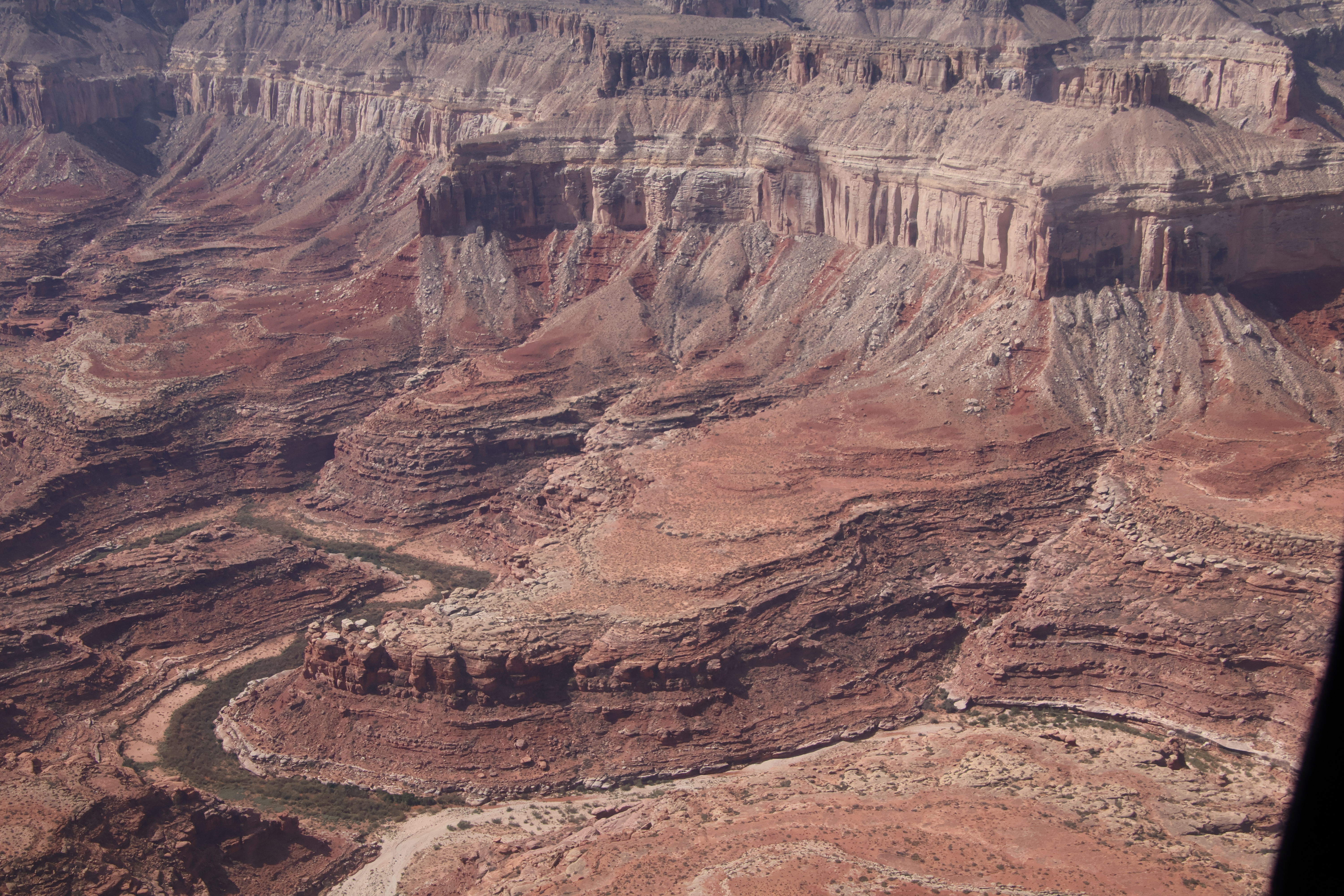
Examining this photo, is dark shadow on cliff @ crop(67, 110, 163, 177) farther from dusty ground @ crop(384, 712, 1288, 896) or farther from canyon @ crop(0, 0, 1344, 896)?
dusty ground @ crop(384, 712, 1288, 896)

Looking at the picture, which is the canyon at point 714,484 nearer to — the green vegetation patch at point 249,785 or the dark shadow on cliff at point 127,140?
the green vegetation patch at point 249,785

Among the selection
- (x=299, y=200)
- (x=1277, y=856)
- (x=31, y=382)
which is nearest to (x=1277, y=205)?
(x=1277, y=856)

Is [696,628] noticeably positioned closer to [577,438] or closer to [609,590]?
[609,590]

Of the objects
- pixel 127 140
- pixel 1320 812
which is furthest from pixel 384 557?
pixel 127 140

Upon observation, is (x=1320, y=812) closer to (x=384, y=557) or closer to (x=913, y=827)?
(x=913, y=827)

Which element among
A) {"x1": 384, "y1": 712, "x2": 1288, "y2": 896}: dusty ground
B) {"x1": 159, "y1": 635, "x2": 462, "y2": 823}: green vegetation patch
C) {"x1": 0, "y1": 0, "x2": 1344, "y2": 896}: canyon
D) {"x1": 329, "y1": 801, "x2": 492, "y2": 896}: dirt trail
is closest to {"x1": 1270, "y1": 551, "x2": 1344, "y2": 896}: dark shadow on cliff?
{"x1": 384, "y1": 712, "x2": 1288, "y2": 896}: dusty ground

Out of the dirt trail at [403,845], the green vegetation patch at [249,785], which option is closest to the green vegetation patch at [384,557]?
the green vegetation patch at [249,785]
